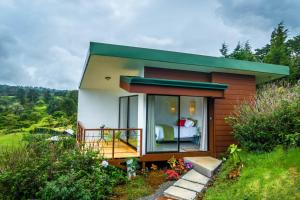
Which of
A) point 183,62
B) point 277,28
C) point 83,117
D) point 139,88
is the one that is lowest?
point 83,117

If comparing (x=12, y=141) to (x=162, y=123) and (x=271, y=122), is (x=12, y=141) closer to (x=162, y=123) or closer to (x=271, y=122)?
(x=162, y=123)

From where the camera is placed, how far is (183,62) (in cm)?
638

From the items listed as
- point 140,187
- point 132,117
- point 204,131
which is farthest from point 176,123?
point 140,187

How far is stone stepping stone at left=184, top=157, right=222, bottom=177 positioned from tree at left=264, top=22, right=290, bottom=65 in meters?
17.7

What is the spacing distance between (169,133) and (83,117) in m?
5.23

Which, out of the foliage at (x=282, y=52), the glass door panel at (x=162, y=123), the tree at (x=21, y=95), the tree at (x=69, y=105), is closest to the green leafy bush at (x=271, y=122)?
the glass door panel at (x=162, y=123)

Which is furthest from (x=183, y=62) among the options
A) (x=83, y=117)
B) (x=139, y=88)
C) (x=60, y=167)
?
(x=83, y=117)

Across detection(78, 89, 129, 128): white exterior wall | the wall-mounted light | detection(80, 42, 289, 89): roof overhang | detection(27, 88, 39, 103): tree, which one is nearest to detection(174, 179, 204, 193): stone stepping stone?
the wall-mounted light

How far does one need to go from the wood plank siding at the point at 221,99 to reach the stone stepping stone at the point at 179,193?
284 centimetres

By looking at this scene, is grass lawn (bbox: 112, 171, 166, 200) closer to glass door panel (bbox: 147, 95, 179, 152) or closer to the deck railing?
the deck railing

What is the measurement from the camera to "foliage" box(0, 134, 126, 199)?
411 cm

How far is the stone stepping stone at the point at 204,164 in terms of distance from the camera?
5.65 meters

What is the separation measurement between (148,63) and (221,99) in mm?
3079

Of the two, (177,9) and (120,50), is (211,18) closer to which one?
(177,9)
